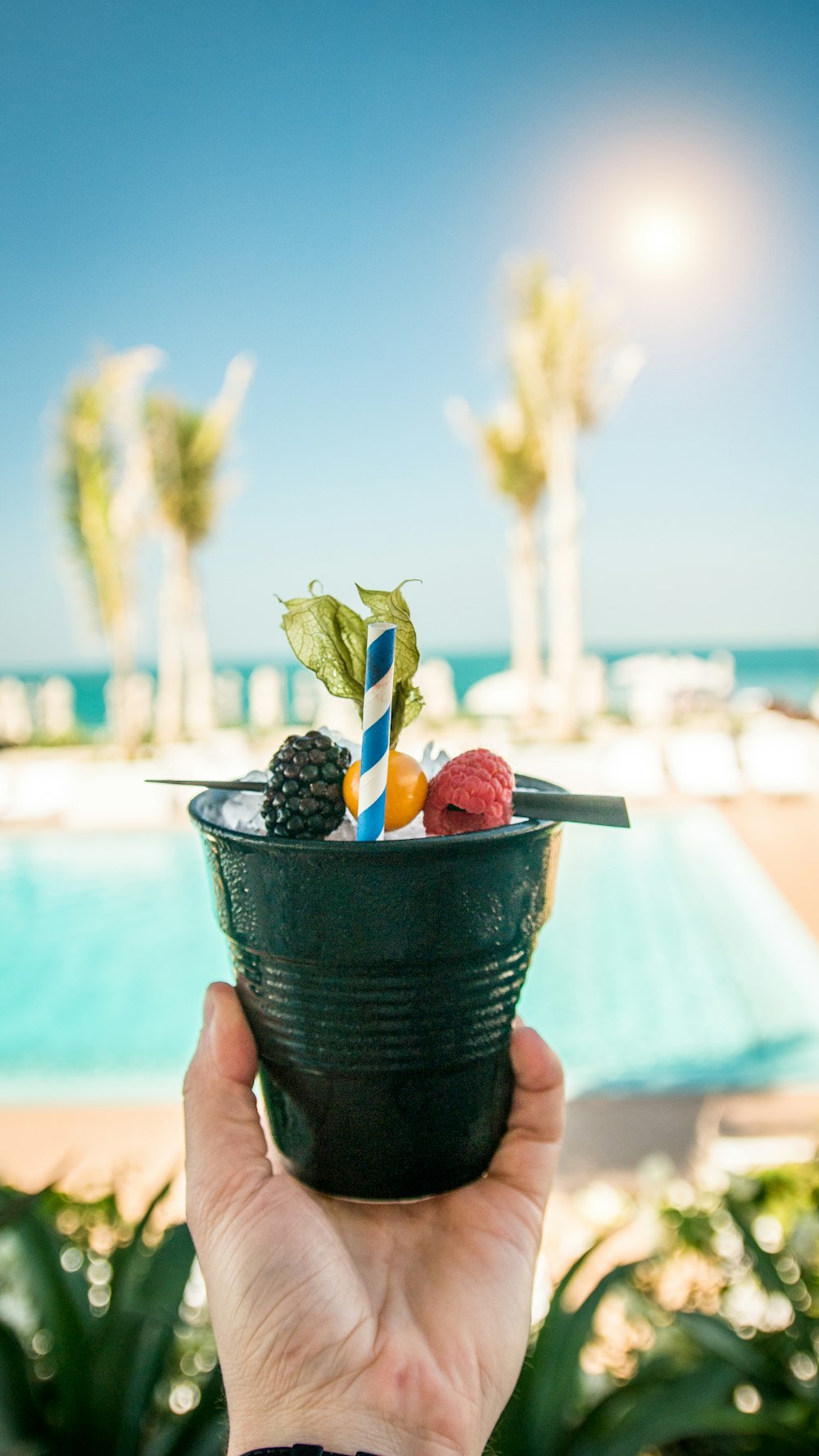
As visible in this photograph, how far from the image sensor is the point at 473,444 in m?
14.5

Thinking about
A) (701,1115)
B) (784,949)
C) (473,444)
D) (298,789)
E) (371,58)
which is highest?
(371,58)

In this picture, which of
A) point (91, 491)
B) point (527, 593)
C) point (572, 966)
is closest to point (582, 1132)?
point (572, 966)

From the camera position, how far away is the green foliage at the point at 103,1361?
4.30ft

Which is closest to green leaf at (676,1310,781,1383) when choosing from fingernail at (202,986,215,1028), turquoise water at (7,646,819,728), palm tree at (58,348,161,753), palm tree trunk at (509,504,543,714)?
fingernail at (202,986,215,1028)

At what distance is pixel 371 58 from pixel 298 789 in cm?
2175

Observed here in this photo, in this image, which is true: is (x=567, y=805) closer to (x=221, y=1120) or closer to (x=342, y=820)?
(x=342, y=820)

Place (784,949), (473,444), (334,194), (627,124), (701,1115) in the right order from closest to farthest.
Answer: (701,1115)
(784,949)
(473,444)
(627,124)
(334,194)

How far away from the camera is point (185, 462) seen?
13.2 meters

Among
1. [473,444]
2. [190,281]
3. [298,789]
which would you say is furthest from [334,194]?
[298,789]

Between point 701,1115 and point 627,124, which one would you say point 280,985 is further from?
point 627,124

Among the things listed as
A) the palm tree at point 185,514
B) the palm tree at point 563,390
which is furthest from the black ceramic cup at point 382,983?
the palm tree at point 185,514

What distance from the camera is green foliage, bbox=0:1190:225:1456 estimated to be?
1.31 metres

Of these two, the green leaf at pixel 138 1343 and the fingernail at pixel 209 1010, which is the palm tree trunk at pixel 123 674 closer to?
the green leaf at pixel 138 1343

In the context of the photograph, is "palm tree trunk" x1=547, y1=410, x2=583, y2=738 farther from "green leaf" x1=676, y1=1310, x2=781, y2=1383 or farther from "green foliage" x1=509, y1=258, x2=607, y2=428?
"green leaf" x1=676, y1=1310, x2=781, y2=1383
